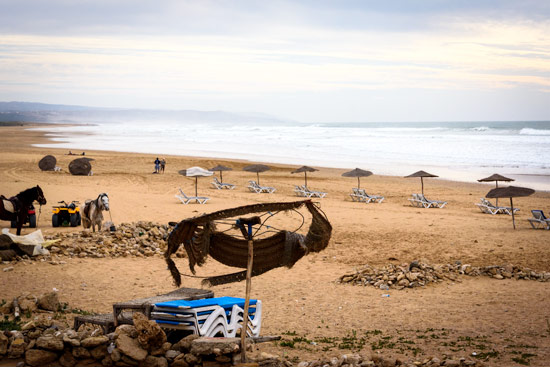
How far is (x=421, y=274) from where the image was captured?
1391 cm

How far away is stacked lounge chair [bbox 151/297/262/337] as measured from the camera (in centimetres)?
815

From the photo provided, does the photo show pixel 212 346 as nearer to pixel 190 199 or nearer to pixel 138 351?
pixel 138 351

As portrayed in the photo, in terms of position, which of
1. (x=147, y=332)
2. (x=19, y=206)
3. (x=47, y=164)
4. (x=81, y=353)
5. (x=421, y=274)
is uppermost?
(x=47, y=164)

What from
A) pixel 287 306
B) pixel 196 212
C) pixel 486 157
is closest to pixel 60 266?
pixel 287 306

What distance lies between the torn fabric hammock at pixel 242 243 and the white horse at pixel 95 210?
10538 millimetres

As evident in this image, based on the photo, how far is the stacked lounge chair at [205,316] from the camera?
26.7ft

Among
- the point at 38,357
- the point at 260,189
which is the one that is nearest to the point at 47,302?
the point at 38,357

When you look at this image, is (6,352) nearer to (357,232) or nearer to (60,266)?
(60,266)

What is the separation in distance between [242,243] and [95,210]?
11.0 m

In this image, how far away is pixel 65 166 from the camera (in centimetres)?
4166

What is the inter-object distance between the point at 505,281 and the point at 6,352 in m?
10.6

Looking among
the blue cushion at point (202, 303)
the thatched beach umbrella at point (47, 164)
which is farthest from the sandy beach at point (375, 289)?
the thatched beach umbrella at point (47, 164)

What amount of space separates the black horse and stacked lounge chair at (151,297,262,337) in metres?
11.1

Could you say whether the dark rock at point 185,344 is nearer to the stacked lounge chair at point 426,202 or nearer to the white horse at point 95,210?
the white horse at point 95,210
